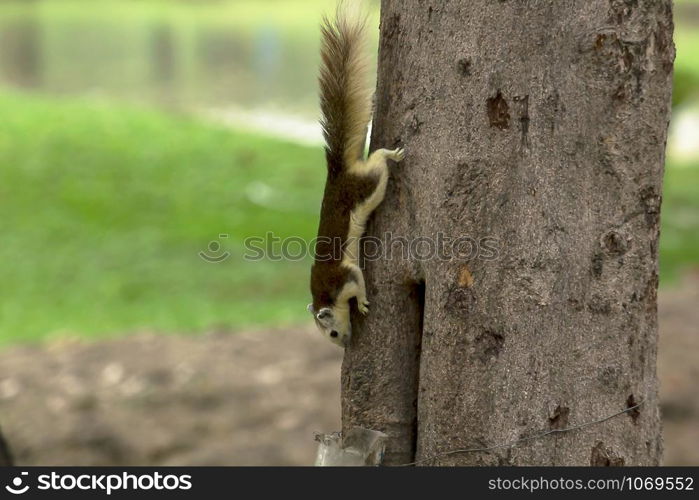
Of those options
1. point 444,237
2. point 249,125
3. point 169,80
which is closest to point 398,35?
point 444,237

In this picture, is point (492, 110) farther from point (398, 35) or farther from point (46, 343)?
point (46, 343)

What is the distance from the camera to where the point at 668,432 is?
19.9 feet

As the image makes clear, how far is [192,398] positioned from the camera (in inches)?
247

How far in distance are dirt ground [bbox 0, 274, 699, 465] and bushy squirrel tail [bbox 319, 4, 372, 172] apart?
110 inches

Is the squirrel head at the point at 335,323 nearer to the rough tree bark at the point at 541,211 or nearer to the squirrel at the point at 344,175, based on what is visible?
the squirrel at the point at 344,175

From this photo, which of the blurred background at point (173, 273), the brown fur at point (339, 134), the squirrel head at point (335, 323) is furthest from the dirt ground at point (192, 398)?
the brown fur at point (339, 134)

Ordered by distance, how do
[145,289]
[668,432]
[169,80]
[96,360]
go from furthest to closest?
1. [169,80]
2. [145,289]
3. [96,360]
4. [668,432]

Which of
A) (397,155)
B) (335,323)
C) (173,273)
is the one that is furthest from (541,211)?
(173,273)

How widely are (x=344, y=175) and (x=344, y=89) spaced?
0.28 metres

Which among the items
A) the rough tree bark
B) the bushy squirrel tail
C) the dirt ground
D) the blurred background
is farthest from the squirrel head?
the dirt ground

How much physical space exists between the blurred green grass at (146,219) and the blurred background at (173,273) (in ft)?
0.09

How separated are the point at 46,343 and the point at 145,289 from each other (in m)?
1.67

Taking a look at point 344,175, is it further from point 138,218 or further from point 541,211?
point 138,218

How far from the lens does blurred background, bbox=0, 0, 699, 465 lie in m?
5.98
